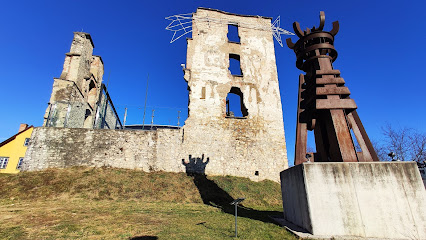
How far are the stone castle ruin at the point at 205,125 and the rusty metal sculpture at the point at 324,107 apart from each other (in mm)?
8430

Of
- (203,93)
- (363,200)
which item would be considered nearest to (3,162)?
(203,93)

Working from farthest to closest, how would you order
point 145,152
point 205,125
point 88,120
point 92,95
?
point 92,95
point 88,120
point 205,125
point 145,152

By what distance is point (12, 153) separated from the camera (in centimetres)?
1936

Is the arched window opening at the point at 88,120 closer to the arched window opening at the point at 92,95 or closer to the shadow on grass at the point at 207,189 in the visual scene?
the arched window opening at the point at 92,95

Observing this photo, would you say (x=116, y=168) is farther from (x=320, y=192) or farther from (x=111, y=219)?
(x=320, y=192)

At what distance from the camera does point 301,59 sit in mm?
6074

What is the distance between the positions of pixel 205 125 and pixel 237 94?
13.3 feet

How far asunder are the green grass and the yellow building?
11.6 m

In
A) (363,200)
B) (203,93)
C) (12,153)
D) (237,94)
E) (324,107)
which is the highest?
(237,94)

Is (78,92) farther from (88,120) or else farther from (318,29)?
(318,29)

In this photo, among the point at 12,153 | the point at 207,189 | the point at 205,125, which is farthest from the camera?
the point at 12,153

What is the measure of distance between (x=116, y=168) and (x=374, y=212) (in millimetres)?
11954

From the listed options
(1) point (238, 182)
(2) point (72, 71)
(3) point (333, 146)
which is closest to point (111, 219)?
(3) point (333, 146)

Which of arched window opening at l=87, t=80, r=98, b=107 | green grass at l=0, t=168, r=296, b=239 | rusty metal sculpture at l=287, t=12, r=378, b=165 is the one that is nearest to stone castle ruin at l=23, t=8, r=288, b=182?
green grass at l=0, t=168, r=296, b=239
